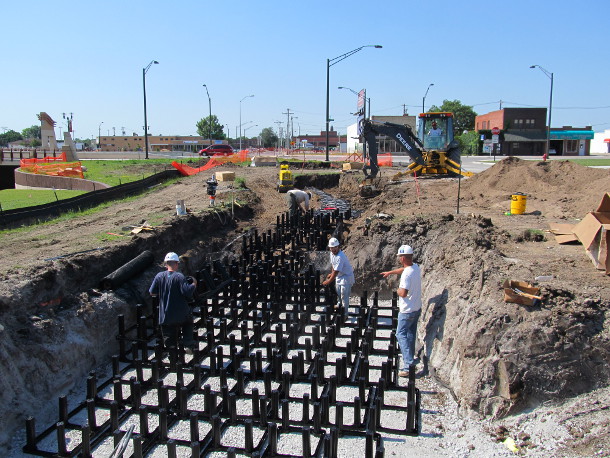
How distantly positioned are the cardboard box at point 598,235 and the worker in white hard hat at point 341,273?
145 inches

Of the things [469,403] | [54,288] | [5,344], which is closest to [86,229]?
[54,288]

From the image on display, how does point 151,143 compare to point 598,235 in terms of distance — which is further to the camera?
point 151,143

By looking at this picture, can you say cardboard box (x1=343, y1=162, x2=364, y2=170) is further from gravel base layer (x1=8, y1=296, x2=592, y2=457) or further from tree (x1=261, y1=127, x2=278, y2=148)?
tree (x1=261, y1=127, x2=278, y2=148)

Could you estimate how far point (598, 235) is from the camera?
7426mm

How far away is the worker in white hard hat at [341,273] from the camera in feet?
28.7

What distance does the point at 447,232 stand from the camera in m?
10.2

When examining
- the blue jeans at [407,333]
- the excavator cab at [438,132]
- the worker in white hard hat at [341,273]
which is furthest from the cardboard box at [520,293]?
the excavator cab at [438,132]

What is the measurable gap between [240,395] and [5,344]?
2953mm

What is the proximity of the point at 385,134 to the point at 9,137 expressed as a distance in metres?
153

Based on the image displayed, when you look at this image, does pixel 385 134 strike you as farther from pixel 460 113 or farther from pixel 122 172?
pixel 460 113

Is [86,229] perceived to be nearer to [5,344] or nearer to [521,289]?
[5,344]

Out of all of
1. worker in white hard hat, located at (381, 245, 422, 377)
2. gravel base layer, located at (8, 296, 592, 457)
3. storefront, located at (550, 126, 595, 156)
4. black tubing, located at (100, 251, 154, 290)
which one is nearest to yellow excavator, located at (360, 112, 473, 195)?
black tubing, located at (100, 251, 154, 290)

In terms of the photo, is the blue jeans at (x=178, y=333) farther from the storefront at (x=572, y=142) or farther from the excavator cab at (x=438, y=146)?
the storefront at (x=572, y=142)

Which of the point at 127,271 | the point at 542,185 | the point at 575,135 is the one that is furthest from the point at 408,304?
the point at 575,135
